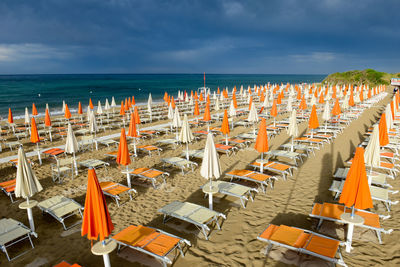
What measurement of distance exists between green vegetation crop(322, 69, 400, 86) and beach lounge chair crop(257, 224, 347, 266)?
63.4 metres

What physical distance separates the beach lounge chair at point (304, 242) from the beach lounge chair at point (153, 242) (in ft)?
5.69

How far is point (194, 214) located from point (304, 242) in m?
2.44

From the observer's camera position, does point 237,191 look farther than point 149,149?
No

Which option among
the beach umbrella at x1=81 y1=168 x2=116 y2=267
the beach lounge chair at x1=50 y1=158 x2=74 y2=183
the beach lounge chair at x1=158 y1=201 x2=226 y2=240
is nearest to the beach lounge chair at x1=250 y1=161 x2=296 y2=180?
the beach lounge chair at x1=158 y1=201 x2=226 y2=240

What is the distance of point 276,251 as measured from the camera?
5031 mm

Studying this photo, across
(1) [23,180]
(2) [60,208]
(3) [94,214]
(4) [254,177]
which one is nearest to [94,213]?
(3) [94,214]

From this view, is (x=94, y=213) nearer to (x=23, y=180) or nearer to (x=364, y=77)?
(x=23, y=180)

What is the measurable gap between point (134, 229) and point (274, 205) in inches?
152

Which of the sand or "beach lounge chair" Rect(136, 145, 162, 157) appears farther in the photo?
"beach lounge chair" Rect(136, 145, 162, 157)

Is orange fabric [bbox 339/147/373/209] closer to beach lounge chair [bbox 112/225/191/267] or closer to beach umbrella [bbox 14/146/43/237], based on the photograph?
beach lounge chair [bbox 112/225/191/267]

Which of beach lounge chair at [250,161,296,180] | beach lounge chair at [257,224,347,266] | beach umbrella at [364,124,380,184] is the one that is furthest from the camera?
beach lounge chair at [250,161,296,180]

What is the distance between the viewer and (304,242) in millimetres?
4734

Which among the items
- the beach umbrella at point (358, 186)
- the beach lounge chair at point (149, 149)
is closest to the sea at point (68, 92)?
the beach lounge chair at point (149, 149)

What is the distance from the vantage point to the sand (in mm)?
4887
